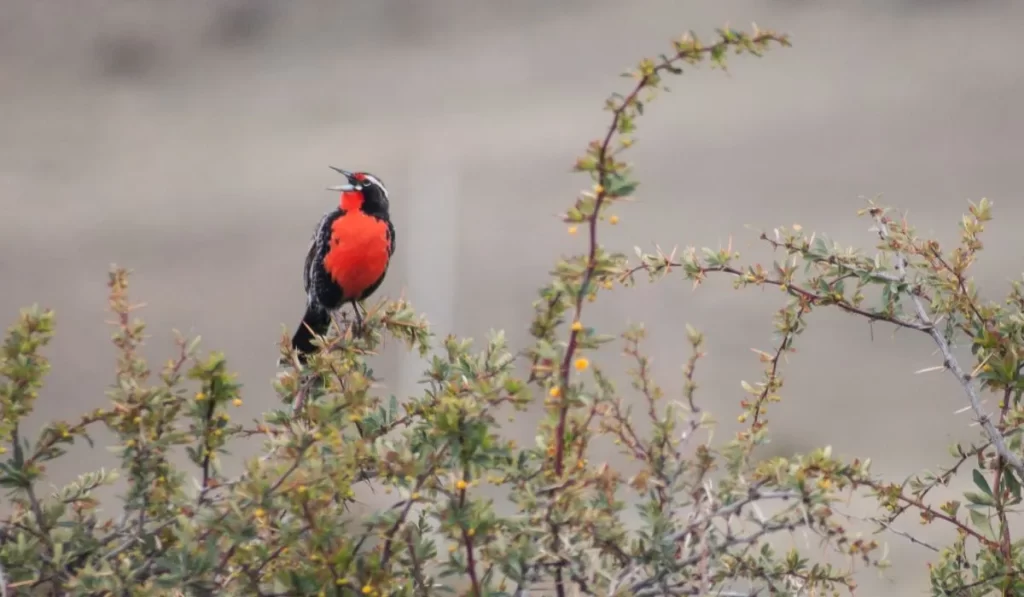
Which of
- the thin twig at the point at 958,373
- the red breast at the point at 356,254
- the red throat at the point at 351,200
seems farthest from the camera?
the red throat at the point at 351,200

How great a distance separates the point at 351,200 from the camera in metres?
4.67

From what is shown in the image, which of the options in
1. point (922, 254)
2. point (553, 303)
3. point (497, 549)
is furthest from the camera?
point (922, 254)

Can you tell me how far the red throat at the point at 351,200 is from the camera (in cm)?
463

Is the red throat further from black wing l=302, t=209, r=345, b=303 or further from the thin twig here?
the thin twig

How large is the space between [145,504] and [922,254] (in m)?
1.27

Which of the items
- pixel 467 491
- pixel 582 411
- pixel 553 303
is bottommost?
pixel 467 491

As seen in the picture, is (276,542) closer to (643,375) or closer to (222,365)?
(222,365)

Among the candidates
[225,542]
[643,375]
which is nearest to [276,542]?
[225,542]

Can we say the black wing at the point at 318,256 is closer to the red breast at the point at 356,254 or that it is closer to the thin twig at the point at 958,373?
the red breast at the point at 356,254

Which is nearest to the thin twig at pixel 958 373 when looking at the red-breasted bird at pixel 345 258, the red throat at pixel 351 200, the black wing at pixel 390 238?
the red-breasted bird at pixel 345 258

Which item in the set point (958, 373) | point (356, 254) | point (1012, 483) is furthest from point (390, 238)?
point (1012, 483)

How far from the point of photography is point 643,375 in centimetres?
144

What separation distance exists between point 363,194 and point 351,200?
0.06m

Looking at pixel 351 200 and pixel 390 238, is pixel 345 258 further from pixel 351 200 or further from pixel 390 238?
pixel 351 200
